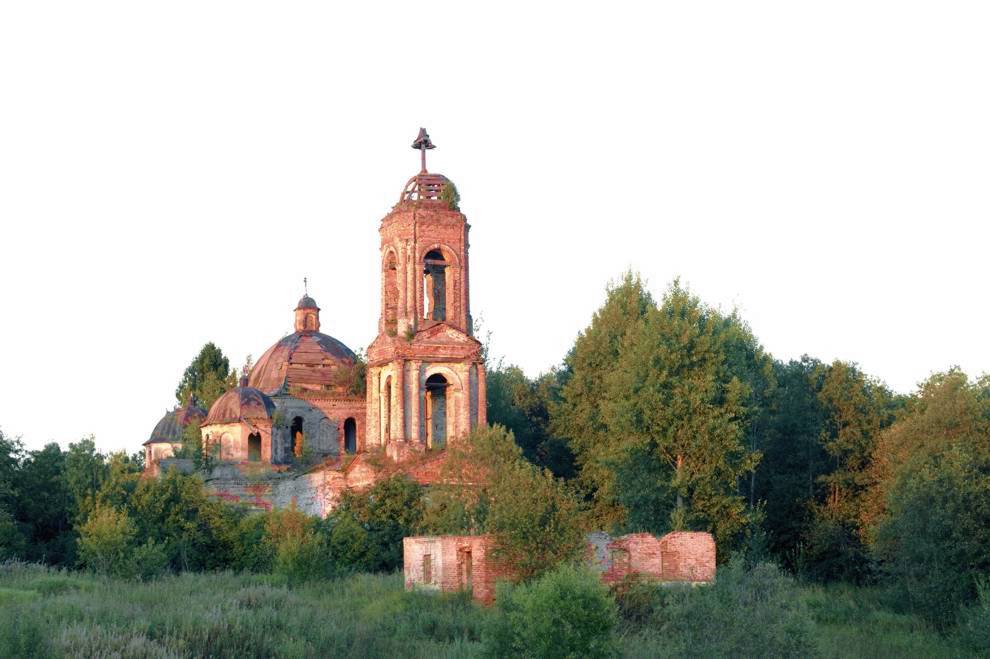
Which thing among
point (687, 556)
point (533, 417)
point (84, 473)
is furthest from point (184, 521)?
point (533, 417)

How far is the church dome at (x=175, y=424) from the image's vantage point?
4875cm

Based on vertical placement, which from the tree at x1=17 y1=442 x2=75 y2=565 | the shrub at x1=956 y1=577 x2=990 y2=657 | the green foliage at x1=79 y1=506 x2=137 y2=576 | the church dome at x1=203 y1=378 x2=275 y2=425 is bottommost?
the shrub at x1=956 y1=577 x2=990 y2=657

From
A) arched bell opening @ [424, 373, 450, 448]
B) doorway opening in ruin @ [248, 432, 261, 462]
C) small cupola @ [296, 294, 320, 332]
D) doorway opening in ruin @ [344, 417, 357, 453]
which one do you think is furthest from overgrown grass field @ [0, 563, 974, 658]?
small cupola @ [296, 294, 320, 332]

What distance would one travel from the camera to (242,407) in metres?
42.7

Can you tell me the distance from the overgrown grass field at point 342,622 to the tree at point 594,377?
10.3 meters

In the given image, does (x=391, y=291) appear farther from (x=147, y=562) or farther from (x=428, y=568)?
(x=428, y=568)

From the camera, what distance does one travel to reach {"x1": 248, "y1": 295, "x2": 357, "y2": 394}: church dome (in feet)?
153

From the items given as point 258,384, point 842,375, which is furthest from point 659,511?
point 258,384

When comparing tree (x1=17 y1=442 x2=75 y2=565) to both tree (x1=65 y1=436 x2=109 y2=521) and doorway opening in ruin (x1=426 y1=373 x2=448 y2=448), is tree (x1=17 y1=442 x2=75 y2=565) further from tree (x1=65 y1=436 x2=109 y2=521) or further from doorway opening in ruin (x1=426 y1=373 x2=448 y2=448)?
doorway opening in ruin (x1=426 y1=373 x2=448 y2=448)

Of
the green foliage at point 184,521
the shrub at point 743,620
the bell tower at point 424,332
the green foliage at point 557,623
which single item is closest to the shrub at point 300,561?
the green foliage at point 184,521

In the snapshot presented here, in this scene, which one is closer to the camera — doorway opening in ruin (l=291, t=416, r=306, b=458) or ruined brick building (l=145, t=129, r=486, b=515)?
ruined brick building (l=145, t=129, r=486, b=515)

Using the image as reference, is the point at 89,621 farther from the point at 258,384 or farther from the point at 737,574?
the point at 258,384

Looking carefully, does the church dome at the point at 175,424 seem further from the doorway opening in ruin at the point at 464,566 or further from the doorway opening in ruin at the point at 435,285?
the doorway opening in ruin at the point at 464,566

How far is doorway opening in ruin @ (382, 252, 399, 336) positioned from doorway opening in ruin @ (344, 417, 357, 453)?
7081 mm
